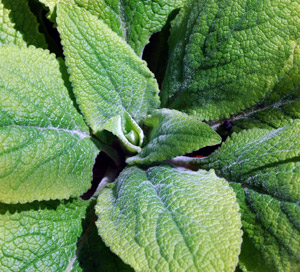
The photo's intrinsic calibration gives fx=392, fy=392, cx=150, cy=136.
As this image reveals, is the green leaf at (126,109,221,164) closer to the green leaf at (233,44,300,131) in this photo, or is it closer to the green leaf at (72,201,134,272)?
the green leaf at (72,201,134,272)

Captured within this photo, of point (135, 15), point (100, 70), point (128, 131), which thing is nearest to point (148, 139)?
point (128, 131)

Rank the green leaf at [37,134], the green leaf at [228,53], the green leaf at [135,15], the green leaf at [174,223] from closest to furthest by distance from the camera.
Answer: the green leaf at [174,223]
the green leaf at [37,134]
the green leaf at [228,53]
the green leaf at [135,15]

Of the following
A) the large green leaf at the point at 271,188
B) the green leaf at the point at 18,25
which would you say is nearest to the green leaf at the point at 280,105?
the large green leaf at the point at 271,188

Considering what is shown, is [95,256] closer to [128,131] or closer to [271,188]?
[128,131]

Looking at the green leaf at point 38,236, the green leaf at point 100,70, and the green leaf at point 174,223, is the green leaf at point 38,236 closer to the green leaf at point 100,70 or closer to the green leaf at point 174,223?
the green leaf at point 174,223

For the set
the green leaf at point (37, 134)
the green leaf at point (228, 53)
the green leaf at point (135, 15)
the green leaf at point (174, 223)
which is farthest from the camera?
the green leaf at point (135, 15)

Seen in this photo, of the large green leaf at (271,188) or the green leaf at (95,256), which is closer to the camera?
the large green leaf at (271,188)

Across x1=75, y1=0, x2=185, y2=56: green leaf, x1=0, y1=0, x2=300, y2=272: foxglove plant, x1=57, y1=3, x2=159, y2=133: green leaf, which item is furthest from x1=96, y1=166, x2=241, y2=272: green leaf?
x1=75, y1=0, x2=185, y2=56: green leaf
